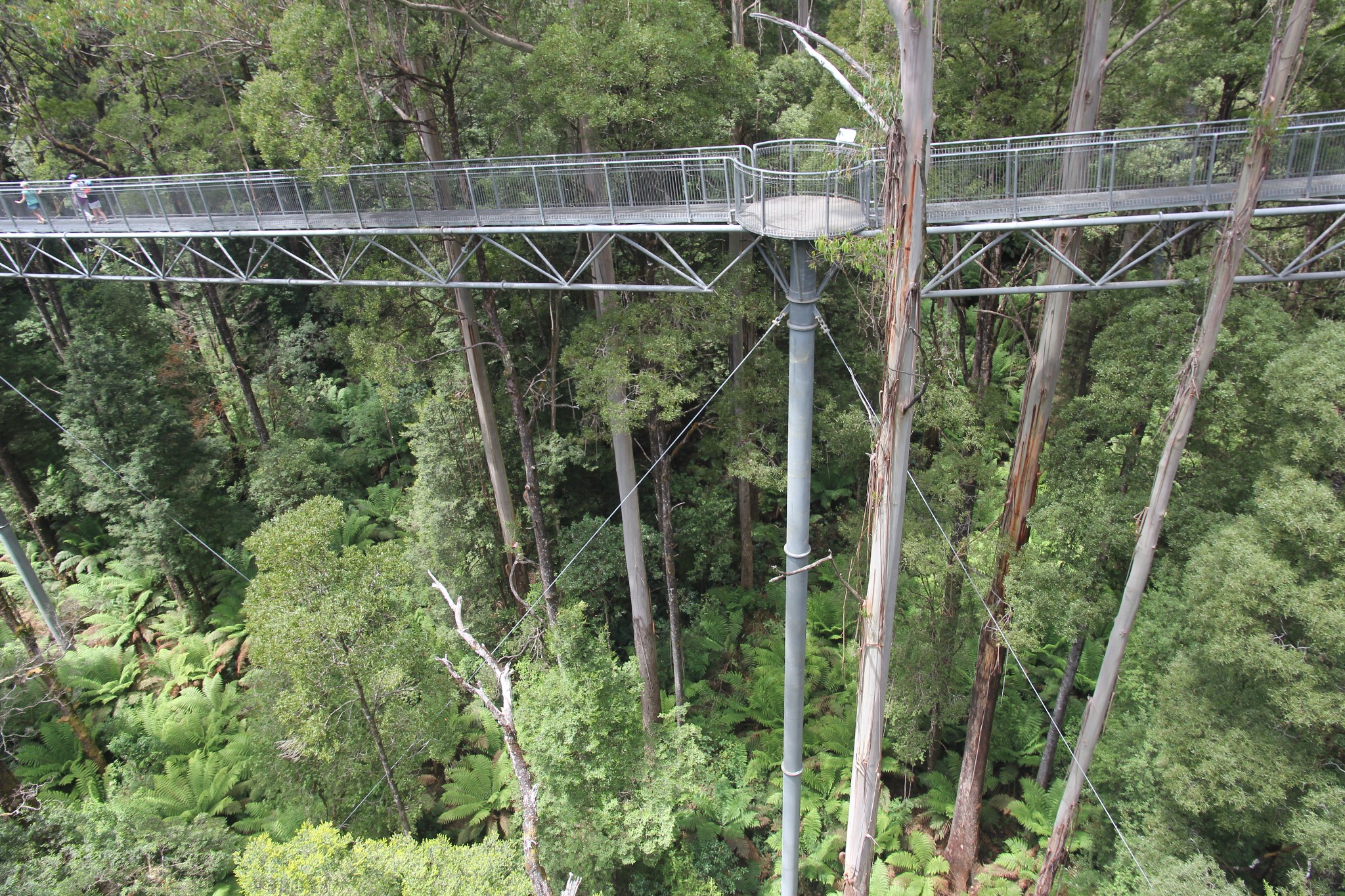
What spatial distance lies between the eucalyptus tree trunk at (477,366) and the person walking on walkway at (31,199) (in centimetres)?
708

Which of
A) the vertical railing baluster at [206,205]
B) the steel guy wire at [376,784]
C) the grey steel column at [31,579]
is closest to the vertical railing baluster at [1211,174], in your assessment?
the steel guy wire at [376,784]

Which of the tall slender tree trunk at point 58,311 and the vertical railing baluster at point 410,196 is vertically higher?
the vertical railing baluster at point 410,196

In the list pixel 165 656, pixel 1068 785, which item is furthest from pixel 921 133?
pixel 165 656

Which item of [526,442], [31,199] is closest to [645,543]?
[526,442]

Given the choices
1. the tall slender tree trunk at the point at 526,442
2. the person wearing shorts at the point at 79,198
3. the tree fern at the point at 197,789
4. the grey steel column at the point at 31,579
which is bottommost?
the tree fern at the point at 197,789

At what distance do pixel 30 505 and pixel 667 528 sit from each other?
1607 cm

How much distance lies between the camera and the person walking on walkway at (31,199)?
13383mm

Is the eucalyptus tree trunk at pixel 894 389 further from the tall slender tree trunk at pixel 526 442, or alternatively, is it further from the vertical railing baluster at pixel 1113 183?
the tall slender tree trunk at pixel 526 442

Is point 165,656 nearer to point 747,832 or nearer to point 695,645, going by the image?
point 695,645

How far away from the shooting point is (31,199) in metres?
13.6

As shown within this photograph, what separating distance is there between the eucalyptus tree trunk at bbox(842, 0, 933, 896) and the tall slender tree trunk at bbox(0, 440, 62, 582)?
20.0 metres

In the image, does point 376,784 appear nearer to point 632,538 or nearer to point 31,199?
point 632,538

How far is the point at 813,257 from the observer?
6.41m

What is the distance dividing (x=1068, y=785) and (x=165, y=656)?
17081 millimetres
